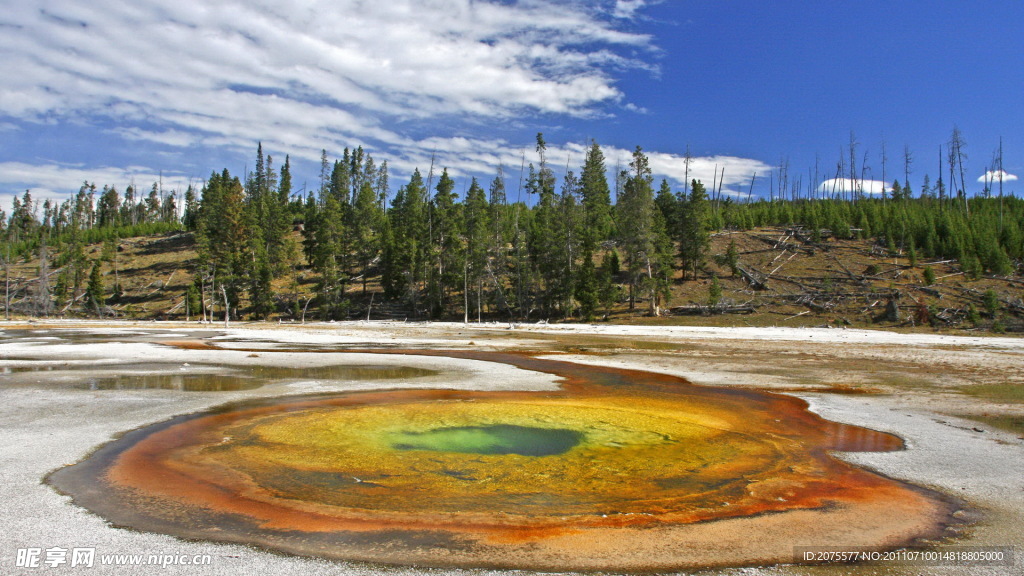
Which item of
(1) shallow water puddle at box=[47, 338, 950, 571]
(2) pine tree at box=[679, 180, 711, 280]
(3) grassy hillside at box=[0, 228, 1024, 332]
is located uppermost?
(2) pine tree at box=[679, 180, 711, 280]

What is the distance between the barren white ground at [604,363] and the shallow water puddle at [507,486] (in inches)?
18.7

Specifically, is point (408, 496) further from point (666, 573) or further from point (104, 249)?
point (104, 249)

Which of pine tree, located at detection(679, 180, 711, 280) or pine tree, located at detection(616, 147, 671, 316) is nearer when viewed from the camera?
pine tree, located at detection(616, 147, 671, 316)

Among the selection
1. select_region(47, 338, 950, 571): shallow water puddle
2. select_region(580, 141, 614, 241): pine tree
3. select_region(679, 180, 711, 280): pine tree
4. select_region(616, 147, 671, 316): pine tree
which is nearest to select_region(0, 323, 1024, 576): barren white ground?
select_region(47, 338, 950, 571): shallow water puddle

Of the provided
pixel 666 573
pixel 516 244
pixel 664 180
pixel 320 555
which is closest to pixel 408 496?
pixel 320 555

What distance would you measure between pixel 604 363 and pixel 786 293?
43271 millimetres

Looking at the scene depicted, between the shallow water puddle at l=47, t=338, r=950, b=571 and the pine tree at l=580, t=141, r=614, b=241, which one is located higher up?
the pine tree at l=580, t=141, r=614, b=241

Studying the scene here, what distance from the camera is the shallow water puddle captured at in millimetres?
6828

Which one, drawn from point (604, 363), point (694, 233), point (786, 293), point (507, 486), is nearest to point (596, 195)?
point (694, 233)

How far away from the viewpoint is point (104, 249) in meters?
97.5

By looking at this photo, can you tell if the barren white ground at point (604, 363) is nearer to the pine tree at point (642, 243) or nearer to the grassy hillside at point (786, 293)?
the grassy hillside at point (786, 293)

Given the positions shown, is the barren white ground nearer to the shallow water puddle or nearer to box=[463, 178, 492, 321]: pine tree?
the shallow water puddle

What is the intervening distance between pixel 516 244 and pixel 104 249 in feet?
267

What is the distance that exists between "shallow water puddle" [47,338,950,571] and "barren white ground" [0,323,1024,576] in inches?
18.7
